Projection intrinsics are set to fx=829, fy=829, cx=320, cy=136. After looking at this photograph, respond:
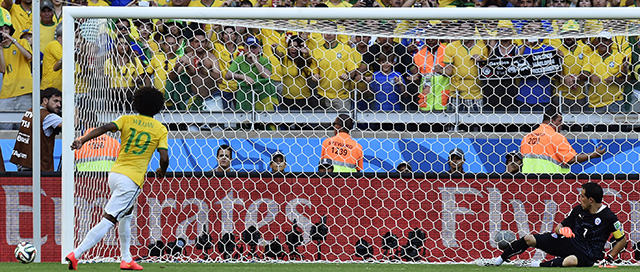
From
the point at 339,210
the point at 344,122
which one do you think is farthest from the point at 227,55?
the point at 339,210

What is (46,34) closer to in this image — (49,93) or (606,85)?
(49,93)

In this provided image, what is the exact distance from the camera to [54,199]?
7367 millimetres

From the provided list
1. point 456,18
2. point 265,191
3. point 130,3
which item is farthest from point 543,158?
point 130,3

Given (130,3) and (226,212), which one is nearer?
(226,212)

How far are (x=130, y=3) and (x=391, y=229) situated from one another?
194 inches

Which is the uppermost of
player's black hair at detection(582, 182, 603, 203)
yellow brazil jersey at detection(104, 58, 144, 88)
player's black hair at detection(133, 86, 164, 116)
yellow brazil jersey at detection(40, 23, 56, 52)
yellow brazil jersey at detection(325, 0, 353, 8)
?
yellow brazil jersey at detection(325, 0, 353, 8)

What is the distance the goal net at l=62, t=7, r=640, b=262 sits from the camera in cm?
719

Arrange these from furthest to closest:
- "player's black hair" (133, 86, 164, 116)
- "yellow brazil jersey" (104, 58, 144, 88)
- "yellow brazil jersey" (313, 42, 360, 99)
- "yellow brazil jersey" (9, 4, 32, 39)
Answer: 1. "yellow brazil jersey" (9, 4, 32, 39)
2. "yellow brazil jersey" (313, 42, 360, 99)
3. "yellow brazil jersey" (104, 58, 144, 88)
4. "player's black hair" (133, 86, 164, 116)

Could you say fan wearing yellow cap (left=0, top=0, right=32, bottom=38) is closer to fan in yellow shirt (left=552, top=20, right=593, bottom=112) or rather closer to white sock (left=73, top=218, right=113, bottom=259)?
white sock (left=73, top=218, right=113, bottom=259)

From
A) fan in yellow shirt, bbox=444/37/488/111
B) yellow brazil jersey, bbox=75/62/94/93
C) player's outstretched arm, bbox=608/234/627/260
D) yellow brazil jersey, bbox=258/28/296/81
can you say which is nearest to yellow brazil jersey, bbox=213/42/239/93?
yellow brazil jersey, bbox=258/28/296/81

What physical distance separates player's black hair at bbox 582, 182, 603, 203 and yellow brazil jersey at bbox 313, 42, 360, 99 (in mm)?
2664

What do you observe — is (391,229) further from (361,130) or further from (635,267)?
(635,267)

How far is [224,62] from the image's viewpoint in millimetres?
8469

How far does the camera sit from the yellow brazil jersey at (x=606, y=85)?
823cm
